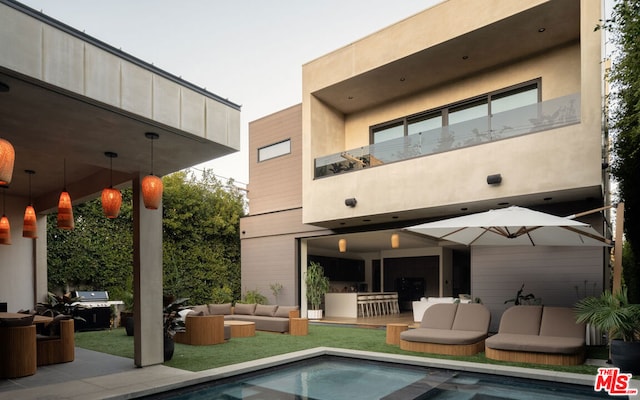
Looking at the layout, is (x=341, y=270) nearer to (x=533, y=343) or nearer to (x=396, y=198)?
(x=396, y=198)

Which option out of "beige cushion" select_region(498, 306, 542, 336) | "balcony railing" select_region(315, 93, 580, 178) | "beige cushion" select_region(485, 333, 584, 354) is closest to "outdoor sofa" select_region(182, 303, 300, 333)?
"balcony railing" select_region(315, 93, 580, 178)

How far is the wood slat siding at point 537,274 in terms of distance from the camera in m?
9.35

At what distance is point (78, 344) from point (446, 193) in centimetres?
795

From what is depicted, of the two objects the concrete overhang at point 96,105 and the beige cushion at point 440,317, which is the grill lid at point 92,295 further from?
the beige cushion at point 440,317

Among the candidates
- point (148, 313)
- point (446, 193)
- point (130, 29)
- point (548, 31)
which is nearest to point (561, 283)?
point (446, 193)

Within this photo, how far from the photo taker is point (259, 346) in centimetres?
874

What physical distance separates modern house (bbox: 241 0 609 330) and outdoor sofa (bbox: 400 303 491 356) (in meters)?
2.37

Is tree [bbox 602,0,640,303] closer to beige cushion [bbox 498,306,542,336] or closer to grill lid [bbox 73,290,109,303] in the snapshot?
beige cushion [bbox 498,306,542,336]

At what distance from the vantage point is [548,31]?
9.65m

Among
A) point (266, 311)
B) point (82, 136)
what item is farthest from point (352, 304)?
point (82, 136)

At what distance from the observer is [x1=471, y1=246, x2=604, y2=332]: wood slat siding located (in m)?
9.35

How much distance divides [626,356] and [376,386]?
3.37m

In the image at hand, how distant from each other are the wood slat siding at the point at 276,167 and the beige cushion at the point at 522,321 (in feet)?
25.6

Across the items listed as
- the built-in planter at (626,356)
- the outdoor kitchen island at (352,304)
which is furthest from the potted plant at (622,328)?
the outdoor kitchen island at (352,304)
